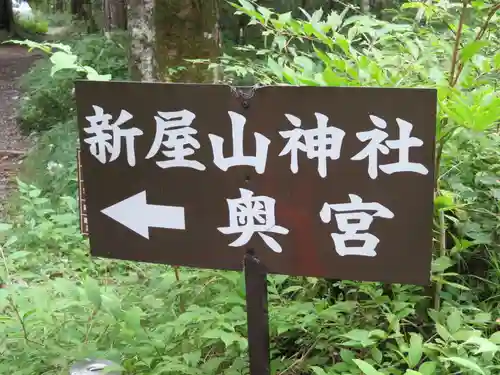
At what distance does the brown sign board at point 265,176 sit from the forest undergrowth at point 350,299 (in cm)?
22

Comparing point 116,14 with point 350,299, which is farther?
point 116,14

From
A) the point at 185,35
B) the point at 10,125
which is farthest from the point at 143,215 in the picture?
the point at 10,125

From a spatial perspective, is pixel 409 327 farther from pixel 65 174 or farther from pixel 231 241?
pixel 65 174

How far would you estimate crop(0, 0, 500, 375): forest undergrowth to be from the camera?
1.77 meters

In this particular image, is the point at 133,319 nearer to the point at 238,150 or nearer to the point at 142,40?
the point at 238,150

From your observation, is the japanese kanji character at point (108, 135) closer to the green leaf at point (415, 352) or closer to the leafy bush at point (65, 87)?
the green leaf at point (415, 352)

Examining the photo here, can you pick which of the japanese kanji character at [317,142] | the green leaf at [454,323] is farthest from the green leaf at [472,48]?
the green leaf at [454,323]

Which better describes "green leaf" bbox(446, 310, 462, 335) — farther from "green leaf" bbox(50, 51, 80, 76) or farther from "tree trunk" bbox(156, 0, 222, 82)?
"tree trunk" bbox(156, 0, 222, 82)

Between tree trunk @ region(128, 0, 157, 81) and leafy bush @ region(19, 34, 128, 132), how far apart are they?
3.35 metres

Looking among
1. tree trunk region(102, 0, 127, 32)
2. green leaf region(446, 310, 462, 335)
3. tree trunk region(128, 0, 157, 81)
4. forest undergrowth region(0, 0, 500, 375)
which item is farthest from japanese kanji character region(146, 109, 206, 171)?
tree trunk region(102, 0, 127, 32)

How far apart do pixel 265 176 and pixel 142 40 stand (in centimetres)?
310

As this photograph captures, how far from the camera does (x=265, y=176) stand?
64.1 inches

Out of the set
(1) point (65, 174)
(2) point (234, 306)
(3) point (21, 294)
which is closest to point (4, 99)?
(1) point (65, 174)

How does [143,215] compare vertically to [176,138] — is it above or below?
below
